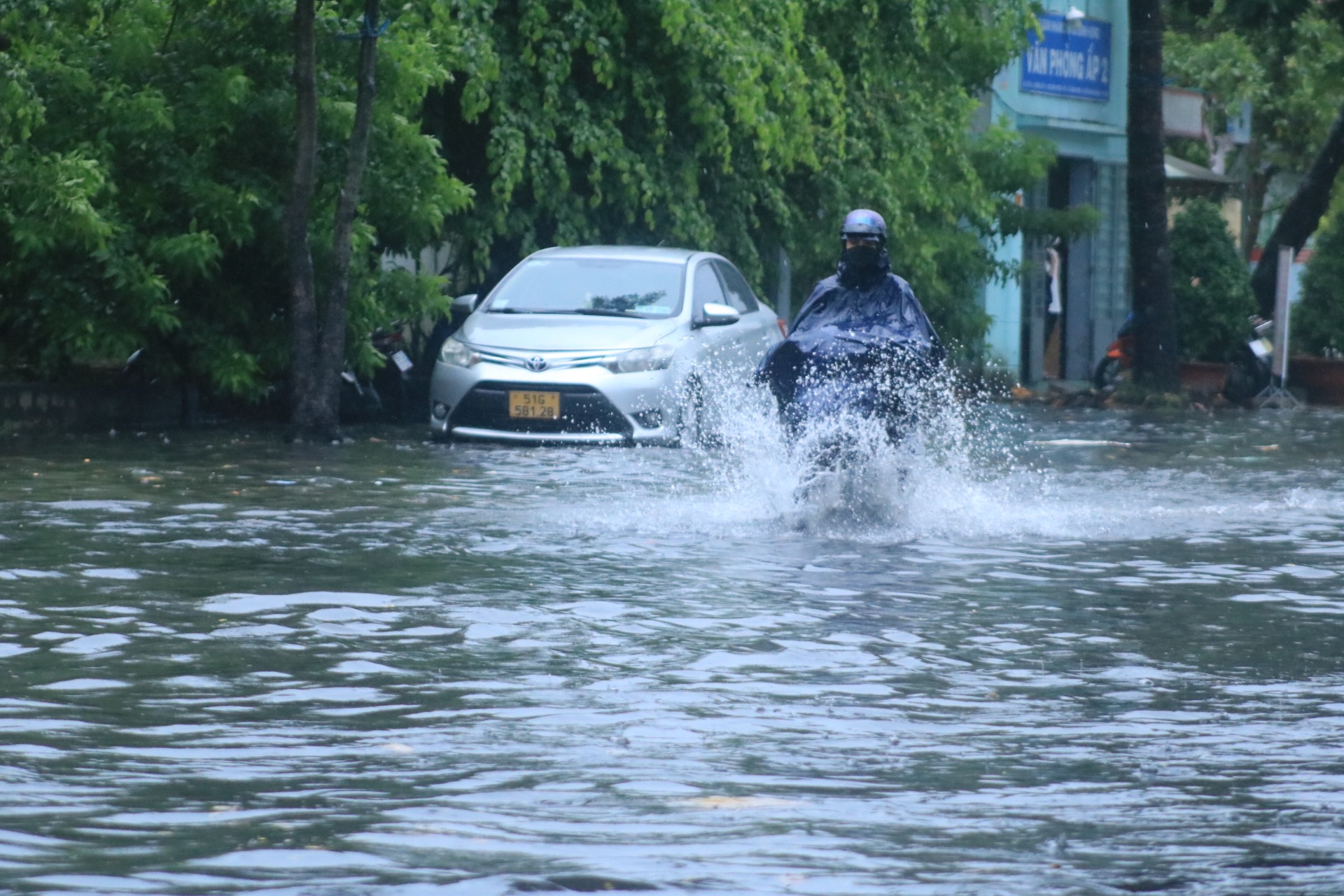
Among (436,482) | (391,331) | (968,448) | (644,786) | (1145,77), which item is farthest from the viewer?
(1145,77)

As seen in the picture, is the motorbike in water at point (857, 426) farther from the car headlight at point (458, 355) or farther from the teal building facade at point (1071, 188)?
the teal building facade at point (1071, 188)

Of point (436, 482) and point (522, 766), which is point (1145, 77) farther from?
point (522, 766)

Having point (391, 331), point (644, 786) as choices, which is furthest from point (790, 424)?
point (391, 331)

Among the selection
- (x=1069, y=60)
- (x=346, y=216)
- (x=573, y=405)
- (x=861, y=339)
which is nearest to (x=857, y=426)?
(x=861, y=339)

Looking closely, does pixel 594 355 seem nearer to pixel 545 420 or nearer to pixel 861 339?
pixel 545 420

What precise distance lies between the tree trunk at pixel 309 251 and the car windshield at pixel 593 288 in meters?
Answer: 1.72

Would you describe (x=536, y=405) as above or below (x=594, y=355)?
below

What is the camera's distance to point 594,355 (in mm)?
17938

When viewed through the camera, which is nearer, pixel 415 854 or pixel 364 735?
pixel 415 854

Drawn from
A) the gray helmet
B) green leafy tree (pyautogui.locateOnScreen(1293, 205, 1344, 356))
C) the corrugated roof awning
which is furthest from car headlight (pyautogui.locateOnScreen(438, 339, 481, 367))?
the corrugated roof awning

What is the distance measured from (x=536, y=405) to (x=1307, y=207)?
17.5m

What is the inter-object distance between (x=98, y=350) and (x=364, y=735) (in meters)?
12.7

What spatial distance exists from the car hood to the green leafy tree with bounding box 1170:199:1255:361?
1171cm

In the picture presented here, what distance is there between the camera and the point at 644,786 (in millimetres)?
5461
